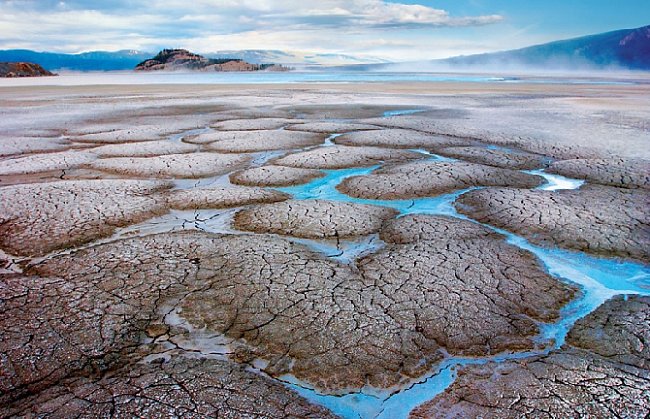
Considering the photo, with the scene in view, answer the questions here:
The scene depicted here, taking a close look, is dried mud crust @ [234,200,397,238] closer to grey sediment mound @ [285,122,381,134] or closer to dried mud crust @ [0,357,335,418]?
dried mud crust @ [0,357,335,418]

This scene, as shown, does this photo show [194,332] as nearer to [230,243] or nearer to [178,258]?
[178,258]

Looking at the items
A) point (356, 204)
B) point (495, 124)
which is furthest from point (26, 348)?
point (495, 124)

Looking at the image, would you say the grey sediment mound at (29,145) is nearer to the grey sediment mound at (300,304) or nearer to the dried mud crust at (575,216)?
the grey sediment mound at (300,304)

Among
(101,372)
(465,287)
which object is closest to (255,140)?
(465,287)

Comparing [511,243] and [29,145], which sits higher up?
[29,145]

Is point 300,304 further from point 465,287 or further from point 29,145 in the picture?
point 29,145

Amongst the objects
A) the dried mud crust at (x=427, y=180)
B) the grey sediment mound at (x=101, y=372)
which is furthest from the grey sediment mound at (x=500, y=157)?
the grey sediment mound at (x=101, y=372)
